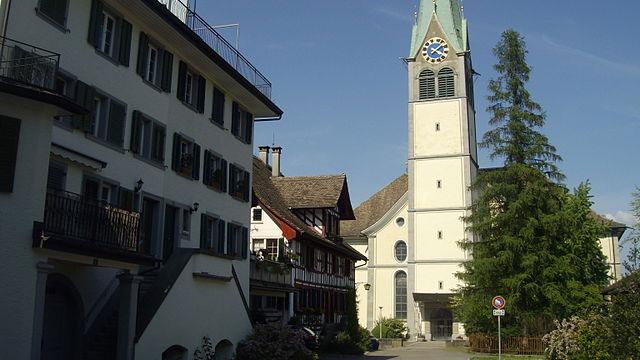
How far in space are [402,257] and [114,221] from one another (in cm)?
4822

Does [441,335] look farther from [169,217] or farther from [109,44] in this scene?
[109,44]

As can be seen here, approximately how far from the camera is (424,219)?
177 feet

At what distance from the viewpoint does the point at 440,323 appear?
55250 millimetres

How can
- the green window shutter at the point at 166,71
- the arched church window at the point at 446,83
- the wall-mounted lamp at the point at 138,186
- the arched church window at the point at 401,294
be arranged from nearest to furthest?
the wall-mounted lamp at the point at 138,186
the green window shutter at the point at 166,71
the arched church window at the point at 446,83
the arched church window at the point at 401,294

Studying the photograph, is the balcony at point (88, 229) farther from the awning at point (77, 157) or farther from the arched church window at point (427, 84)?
the arched church window at point (427, 84)

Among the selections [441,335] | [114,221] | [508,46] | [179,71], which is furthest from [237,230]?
[441,335]

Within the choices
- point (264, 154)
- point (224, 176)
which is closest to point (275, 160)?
A: point (264, 154)

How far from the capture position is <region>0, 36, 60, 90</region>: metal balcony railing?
1273cm

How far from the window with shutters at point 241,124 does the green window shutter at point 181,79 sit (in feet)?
13.4

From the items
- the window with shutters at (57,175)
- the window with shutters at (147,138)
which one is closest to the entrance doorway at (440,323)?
the window with shutters at (147,138)

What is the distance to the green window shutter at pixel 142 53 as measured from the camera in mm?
18516

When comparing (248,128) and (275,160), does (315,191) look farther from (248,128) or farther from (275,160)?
(248,128)

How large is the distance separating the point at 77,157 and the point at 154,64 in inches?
209

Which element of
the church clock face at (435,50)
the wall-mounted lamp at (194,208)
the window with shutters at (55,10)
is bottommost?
the wall-mounted lamp at (194,208)
